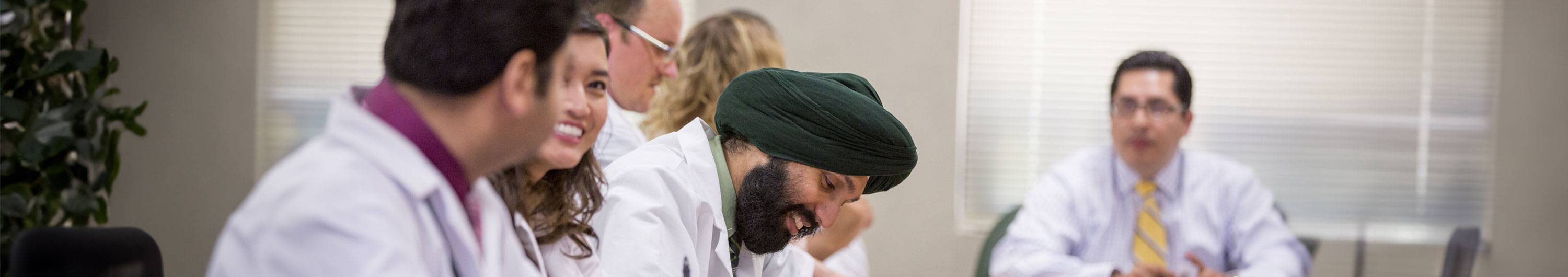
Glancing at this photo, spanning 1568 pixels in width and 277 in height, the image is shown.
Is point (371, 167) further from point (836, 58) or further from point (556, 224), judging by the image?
point (836, 58)

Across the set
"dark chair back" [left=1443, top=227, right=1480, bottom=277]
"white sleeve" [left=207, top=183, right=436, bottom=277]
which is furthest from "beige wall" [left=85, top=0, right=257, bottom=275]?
"dark chair back" [left=1443, top=227, right=1480, bottom=277]

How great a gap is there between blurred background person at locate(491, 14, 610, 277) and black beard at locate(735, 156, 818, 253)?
30 centimetres

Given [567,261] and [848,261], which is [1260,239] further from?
[567,261]

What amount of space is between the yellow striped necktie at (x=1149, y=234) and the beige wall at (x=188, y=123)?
3.01m

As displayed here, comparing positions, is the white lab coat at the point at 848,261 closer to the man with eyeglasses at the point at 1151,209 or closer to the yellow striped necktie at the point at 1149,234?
the man with eyeglasses at the point at 1151,209

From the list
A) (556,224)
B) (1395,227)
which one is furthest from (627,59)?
(1395,227)

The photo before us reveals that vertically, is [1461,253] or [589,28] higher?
[589,28]

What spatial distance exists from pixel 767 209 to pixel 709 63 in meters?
1.10

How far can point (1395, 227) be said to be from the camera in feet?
12.7

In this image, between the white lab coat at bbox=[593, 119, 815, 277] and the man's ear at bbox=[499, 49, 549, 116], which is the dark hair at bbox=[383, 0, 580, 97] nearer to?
the man's ear at bbox=[499, 49, 549, 116]

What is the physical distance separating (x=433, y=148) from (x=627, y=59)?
4.95 ft

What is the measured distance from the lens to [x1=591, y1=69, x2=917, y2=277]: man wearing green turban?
1.53m

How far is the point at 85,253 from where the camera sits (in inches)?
60.0

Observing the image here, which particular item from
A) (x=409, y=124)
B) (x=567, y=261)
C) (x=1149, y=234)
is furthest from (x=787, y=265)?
(x=1149, y=234)
